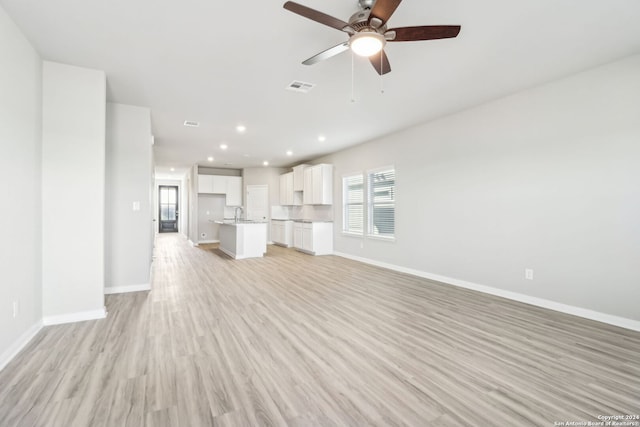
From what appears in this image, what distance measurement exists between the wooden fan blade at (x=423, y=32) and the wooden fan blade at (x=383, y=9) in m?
0.13

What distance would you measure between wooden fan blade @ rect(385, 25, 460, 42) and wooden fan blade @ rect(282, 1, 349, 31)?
1.22ft

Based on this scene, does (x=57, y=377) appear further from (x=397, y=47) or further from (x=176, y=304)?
(x=397, y=47)

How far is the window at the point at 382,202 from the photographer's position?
602 cm

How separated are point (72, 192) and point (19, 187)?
0.58 meters

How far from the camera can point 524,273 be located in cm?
382

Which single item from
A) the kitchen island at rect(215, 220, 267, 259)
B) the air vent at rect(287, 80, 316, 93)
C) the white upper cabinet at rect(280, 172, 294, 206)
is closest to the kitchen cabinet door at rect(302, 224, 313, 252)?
the kitchen island at rect(215, 220, 267, 259)

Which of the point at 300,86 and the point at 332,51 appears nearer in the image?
the point at 332,51

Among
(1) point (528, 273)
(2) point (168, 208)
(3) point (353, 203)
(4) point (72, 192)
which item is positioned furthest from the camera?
(2) point (168, 208)

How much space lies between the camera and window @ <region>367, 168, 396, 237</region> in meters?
6.02

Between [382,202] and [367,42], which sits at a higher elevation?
[367,42]

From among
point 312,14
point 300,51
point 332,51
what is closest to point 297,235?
point 300,51

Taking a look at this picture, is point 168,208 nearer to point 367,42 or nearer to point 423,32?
point 367,42

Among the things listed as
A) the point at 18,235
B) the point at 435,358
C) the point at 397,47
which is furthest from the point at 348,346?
the point at 18,235

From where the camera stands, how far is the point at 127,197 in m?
4.27
